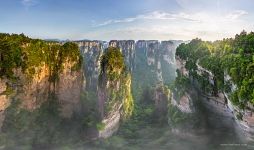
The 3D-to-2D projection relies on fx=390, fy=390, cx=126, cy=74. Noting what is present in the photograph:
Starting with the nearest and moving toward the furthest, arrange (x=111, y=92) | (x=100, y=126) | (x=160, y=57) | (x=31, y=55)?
(x=31, y=55) → (x=100, y=126) → (x=111, y=92) → (x=160, y=57)

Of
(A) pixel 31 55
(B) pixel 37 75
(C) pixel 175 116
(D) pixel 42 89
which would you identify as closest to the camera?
(A) pixel 31 55

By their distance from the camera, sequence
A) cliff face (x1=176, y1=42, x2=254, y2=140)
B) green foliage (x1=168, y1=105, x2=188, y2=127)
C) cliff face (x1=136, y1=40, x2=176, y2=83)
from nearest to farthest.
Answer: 1. cliff face (x1=176, y1=42, x2=254, y2=140)
2. green foliage (x1=168, y1=105, x2=188, y2=127)
3. cliff face (x1=136, y1=40, x2=176, y2=83)

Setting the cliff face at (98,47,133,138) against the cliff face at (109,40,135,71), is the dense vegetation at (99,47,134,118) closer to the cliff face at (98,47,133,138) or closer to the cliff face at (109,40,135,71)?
the cliff face at (98,47,133,138)

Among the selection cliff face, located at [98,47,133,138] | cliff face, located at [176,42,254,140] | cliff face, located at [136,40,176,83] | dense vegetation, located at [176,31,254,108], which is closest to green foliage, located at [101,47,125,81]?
cliff face, located at [98,47,133,138]

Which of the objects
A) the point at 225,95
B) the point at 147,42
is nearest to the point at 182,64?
the point at 225,95

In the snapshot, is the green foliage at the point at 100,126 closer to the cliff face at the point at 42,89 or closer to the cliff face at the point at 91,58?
the cliff face at the point at 42,89

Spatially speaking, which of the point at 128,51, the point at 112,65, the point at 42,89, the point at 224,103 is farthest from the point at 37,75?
the point at 128,51

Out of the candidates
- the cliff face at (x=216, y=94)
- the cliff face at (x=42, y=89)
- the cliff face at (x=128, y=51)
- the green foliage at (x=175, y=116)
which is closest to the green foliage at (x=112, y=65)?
the cliff face at (x=42, y=89)

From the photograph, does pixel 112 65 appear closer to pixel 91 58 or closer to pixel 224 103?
pixel 224 103

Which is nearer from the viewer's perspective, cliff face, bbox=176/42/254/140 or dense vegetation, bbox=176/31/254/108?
dense vegetation, bbox=176/31/254/108
